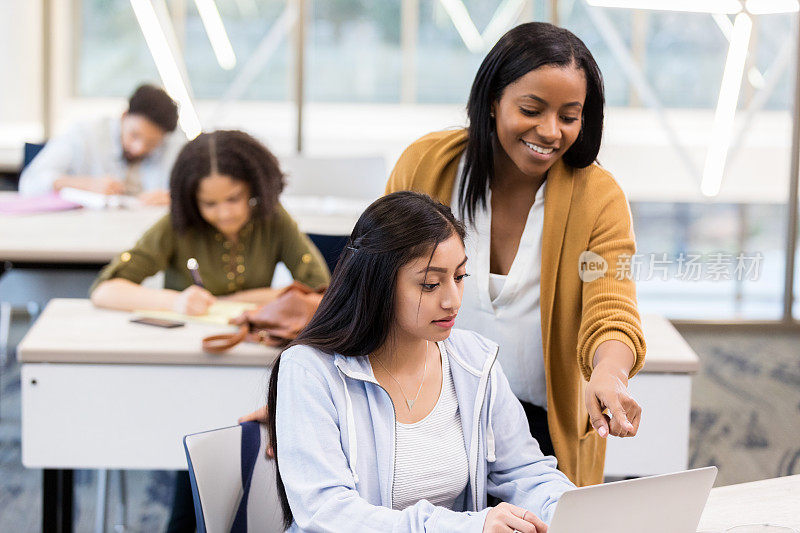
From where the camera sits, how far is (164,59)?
4.75m

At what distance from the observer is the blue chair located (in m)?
1.42

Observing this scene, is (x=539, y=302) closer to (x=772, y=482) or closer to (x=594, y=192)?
(x=594, y=192)

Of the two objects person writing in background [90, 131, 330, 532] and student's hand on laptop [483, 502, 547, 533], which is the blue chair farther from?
person writing in background [90, 131, 330, 532]

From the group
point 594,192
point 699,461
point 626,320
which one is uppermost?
point 594,192

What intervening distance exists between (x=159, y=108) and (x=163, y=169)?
10.3 inches

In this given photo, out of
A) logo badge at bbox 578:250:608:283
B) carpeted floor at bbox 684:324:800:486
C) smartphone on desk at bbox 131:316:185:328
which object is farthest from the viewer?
carpeted floor at bbox 684:324:800:486

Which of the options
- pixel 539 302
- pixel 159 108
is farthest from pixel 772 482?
pixel 159 108

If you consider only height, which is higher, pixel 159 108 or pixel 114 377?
pixel 159 108

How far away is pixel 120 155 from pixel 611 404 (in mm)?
3162

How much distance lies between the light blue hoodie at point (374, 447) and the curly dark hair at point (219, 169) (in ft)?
4.18

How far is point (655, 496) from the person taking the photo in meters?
1.11

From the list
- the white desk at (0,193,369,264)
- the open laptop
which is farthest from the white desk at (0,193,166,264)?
the open laptop

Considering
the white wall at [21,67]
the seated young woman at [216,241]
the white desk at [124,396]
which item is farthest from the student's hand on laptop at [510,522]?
the white wall at [21,67]

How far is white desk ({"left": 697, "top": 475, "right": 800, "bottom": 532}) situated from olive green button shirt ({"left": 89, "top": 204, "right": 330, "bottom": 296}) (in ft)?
4.82
